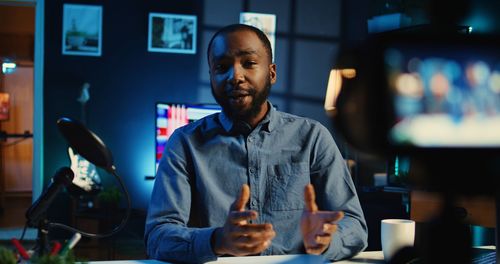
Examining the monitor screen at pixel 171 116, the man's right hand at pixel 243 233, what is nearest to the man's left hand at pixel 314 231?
the man's right hand at pixel 243 233

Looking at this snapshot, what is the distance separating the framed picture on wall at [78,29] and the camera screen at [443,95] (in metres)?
4.88

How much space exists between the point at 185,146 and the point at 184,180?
94 millimetres

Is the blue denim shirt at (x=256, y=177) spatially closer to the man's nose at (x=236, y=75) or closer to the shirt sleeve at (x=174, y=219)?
the shirt sleeve at (x=174, y=219)

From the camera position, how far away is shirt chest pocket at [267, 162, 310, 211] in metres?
1.44

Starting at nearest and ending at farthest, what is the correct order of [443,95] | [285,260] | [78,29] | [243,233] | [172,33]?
[443,95] → [243,233] → [285,260] → [78,29] → [172,33]

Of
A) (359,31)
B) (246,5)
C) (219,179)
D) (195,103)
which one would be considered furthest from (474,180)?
(359,31)

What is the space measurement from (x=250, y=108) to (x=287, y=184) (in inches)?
8.2

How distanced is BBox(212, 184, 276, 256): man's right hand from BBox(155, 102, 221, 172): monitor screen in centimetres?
368

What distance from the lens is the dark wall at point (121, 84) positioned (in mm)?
4941

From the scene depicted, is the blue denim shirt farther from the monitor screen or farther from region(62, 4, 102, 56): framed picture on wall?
region(62, 4, 102, 56): framed picture on wall

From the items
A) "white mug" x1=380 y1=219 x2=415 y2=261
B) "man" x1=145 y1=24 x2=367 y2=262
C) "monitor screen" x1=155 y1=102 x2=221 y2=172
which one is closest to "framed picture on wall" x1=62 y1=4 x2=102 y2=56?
"monitor screen" x1=155 y1=102 x2=221 y2=172

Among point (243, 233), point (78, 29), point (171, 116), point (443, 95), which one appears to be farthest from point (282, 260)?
point (78, 29)

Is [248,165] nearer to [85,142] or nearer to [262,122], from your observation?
[262,122]

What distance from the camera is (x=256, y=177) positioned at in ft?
4.74
